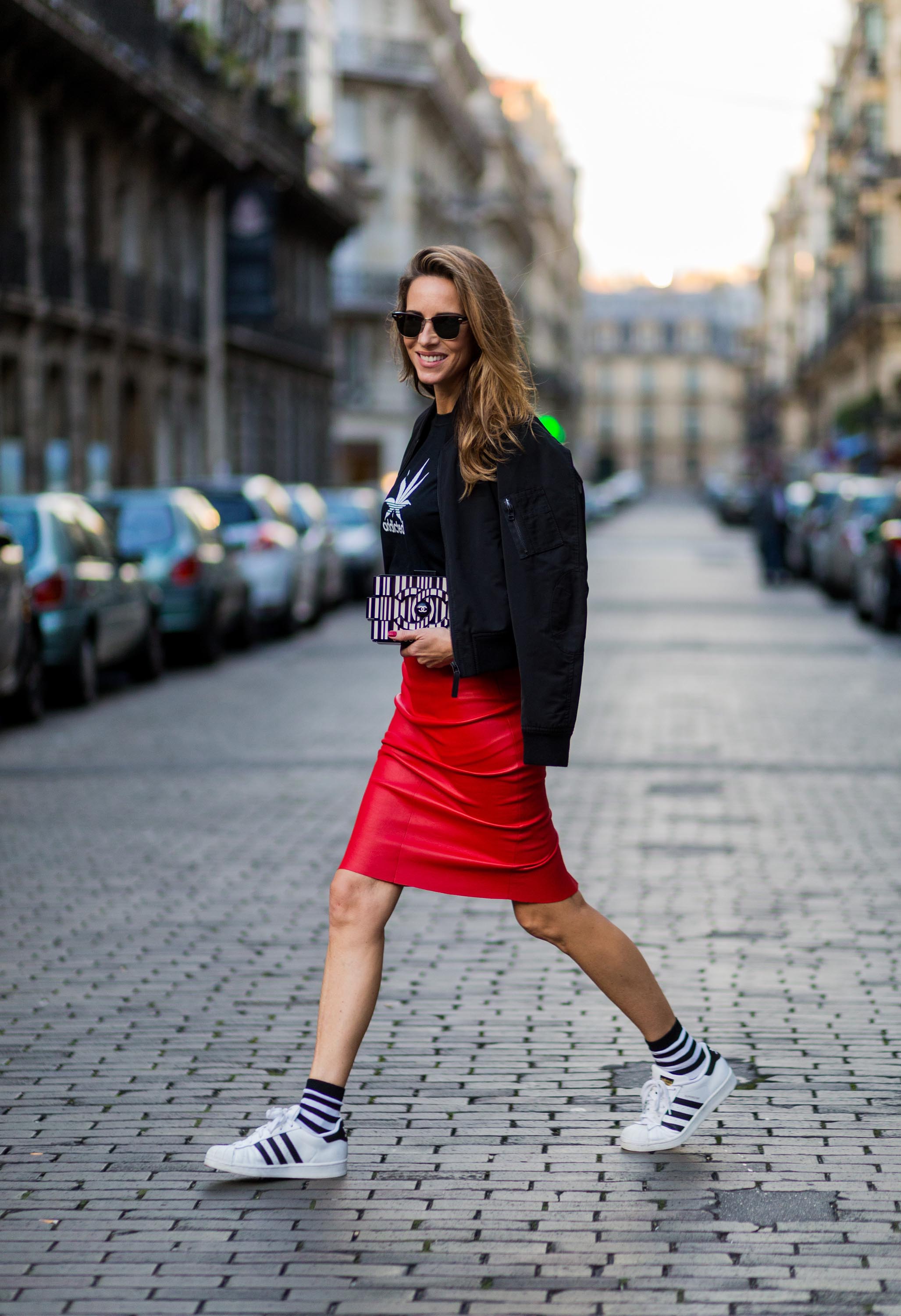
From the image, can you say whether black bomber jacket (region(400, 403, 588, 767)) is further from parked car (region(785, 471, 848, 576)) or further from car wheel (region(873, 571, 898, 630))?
parked car (region(785, 471, 848, 576))

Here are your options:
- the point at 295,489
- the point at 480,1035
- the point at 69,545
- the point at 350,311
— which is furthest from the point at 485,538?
the point at 350,311

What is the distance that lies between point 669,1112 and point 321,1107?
0.79 m

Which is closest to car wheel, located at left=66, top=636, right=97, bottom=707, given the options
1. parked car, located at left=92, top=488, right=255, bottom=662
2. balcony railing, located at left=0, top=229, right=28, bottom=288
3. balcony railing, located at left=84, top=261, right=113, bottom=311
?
parked car, located at left=92, top=488, right=255, bottom=662

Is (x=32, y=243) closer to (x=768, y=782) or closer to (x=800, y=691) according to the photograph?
(x=800, y=691)

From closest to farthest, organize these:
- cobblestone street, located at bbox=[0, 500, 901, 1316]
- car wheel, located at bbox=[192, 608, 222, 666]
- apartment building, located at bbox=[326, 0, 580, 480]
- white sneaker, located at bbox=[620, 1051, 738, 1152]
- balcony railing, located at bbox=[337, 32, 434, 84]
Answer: cobblestone street, located at bbox=[0, 500, 901, 1316] < white sneaker, located at bbox=[620, 1051, 738, 1152] < car wheel, located at bbox=[192, 608, 222, 666] < balcony railing, located at bbox=[337, 32, 434, 84] < apartment building, located at bbox=[326, 0, 580, 480]

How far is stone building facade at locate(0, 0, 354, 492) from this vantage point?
3016 cm

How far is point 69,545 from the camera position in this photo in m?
16.0

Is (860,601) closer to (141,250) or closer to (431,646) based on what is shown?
(141,250)

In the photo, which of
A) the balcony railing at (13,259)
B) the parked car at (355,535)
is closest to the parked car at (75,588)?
the balcony railing at (13,259)

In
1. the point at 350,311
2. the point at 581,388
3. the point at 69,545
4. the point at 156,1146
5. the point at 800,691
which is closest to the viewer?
the point at 156,1146

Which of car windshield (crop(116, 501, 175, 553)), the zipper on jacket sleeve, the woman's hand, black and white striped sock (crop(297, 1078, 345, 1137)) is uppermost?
the zipper on jacket sleeve

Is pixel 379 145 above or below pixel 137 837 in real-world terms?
above

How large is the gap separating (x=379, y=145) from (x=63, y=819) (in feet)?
191

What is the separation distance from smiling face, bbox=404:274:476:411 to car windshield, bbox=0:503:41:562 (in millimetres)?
11250
